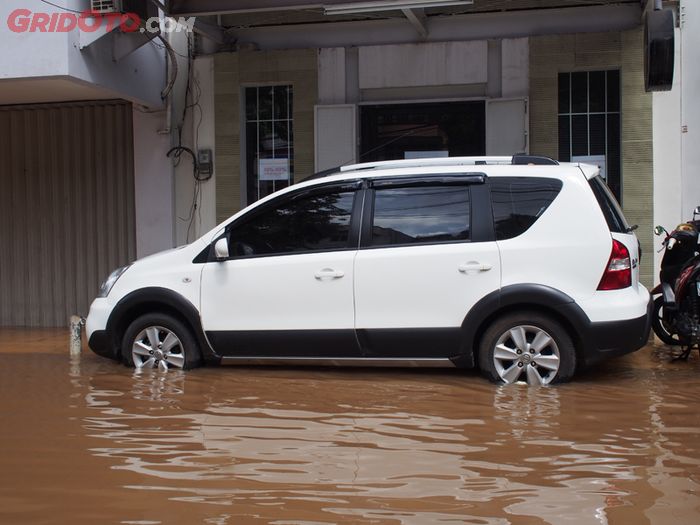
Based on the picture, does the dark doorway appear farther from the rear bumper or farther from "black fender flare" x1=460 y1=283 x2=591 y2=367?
the rear bumper

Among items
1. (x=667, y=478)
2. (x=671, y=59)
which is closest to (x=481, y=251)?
(x=667, y=478)

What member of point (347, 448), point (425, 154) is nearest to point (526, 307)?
point (347, 448)

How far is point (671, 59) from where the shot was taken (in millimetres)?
9172

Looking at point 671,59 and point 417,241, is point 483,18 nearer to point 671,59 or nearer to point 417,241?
point 671,59

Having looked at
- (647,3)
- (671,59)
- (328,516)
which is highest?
(647,3)

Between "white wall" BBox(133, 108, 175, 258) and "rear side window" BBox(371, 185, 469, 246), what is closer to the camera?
"rear side window" BBox(371, 185, 469, 246)

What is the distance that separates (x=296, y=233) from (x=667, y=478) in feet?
12.2

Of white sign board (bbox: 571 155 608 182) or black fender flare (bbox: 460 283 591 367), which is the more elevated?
white sign board (bbox: 571 155 608 182)

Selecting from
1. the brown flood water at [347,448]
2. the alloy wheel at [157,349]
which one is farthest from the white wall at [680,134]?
the alloy wheel at [157,349]

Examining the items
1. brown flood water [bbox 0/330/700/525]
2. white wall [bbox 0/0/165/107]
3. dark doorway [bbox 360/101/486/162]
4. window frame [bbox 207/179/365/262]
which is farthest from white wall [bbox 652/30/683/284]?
white wall [bbox 0/0/165/107]

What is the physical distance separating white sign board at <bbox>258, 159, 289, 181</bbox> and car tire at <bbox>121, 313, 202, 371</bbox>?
421 centimetres

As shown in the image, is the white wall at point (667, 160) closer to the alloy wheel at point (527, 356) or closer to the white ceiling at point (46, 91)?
the alloy wheel at point (527, 356)

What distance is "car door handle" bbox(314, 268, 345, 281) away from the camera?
22.9 feet

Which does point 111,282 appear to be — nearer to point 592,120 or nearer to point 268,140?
point 268,140
